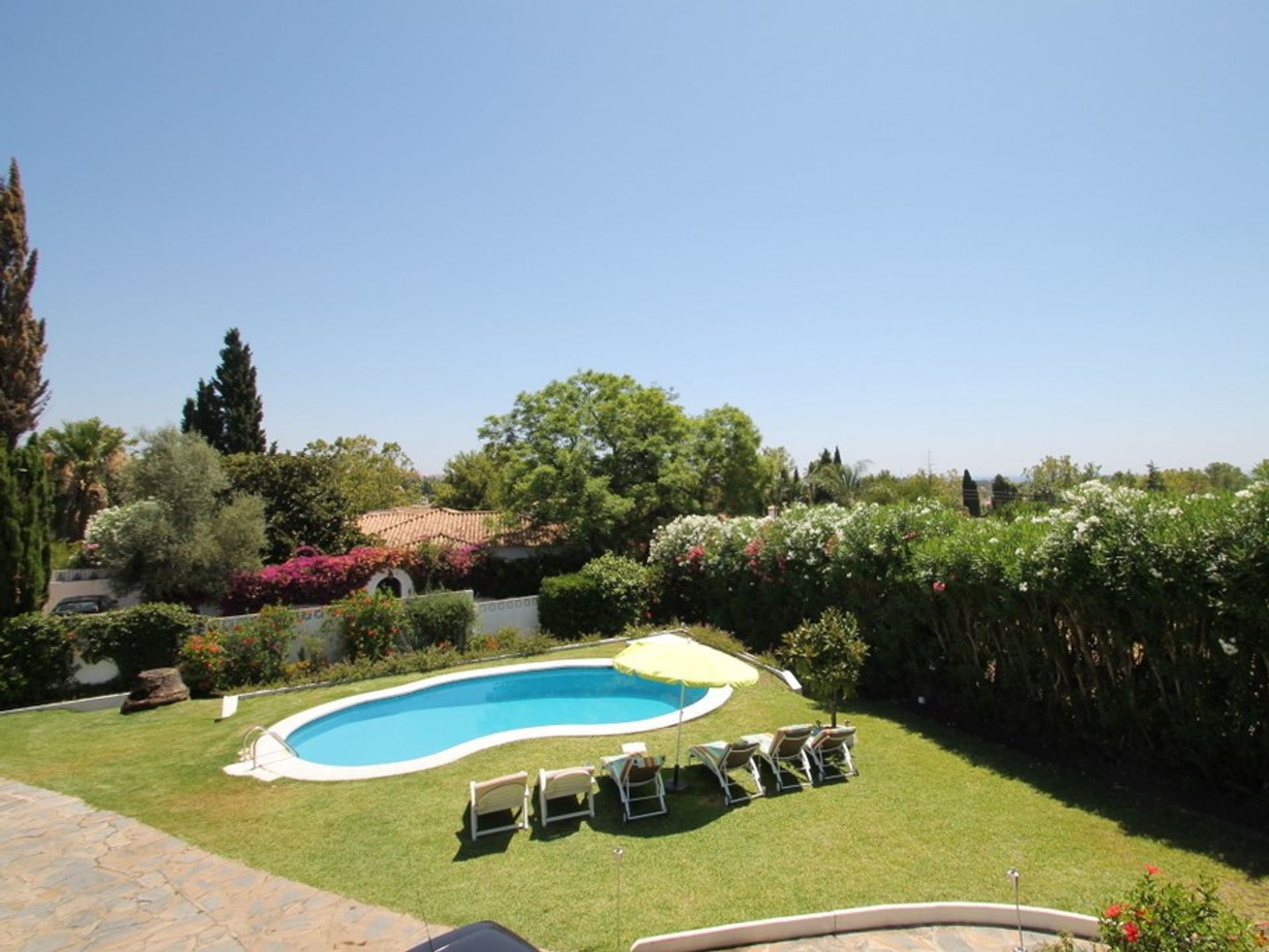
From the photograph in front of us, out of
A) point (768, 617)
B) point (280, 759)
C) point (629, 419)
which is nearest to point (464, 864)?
point (280, 759)

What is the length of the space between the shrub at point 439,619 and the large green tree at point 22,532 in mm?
9055

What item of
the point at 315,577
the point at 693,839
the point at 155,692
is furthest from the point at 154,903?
the point at 315,577

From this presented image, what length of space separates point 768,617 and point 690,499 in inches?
454

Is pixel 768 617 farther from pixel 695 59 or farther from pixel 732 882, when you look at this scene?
pixel 695 59

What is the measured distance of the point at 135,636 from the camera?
54.0ft

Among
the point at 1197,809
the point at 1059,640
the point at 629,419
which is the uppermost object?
the point at 629,419

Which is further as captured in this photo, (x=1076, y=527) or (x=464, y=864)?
(x=1076, y=527)

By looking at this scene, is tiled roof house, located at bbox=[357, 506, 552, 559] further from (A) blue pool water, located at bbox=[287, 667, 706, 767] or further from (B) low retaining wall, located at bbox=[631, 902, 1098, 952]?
(B) low retaining wall, located at bbox=[631, 902, 1098, 952]

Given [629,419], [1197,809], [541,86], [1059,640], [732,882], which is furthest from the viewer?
[629,419]

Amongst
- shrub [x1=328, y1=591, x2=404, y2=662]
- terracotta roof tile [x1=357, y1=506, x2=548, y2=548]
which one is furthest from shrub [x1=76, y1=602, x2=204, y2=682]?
terracotta roof tile [x1=357, y1=506, x2=548, y2=548]

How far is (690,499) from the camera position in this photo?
29375 millimetres

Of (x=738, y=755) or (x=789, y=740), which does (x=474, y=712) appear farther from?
(x=789, y=740)

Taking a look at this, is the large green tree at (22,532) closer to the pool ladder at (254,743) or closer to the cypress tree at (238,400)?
the pool ladder at (254,743)

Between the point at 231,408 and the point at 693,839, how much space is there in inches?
1971
